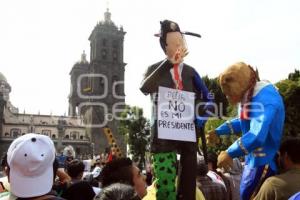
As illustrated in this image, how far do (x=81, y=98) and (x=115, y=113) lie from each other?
60.3 ft

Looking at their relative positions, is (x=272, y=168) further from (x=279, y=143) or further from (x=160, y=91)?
(x=160, y=91)

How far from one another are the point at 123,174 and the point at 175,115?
964mm

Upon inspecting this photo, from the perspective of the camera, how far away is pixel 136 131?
63406mm

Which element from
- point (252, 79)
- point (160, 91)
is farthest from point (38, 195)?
point (252, 79)

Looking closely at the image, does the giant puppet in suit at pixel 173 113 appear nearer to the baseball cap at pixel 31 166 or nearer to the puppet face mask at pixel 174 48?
the puppet face mask at pixel 174 48

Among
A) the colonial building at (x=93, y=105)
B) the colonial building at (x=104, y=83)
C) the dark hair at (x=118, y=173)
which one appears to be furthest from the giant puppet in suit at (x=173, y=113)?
the colonial building at (x=104, y=83)

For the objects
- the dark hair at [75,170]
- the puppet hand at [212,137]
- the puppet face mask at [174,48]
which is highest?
the puppet face mask at [174,48]

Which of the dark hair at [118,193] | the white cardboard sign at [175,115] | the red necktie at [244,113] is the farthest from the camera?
the white cardboard sign at [175,115]

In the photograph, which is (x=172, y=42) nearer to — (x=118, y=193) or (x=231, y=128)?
(x=231, y=128)

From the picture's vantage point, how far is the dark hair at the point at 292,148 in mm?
4122

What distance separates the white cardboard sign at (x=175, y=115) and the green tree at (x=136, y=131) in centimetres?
5592

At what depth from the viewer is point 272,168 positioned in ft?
14.2

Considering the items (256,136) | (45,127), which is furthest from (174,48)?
(45,127)

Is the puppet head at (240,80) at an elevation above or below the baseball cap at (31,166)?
above
